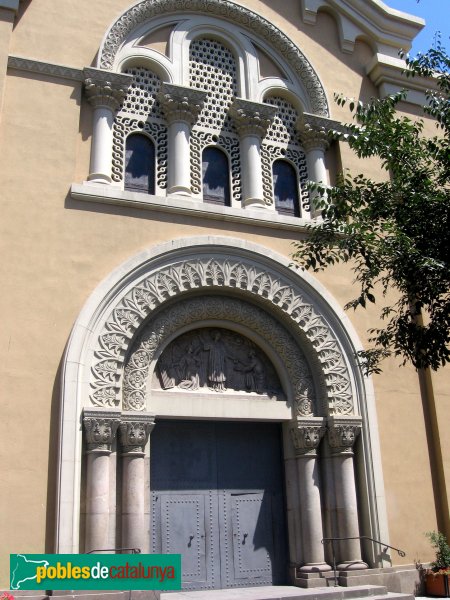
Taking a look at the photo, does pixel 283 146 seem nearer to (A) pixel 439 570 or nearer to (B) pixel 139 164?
(B) pixel 139 164

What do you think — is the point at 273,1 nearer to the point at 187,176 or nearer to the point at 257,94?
the point at 257,94

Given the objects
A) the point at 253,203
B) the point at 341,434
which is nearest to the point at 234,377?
the point at 341,434

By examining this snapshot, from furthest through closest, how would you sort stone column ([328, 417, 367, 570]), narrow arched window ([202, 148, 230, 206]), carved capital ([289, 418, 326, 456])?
narrow arched window ([202, 148, 230, 206]), carved capital ([289, 418, 326, 456]), stone column ([328, 417, 367, 570])

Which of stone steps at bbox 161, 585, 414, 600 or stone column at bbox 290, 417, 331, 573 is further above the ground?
stone column at bbox 290, 417, 331, 573

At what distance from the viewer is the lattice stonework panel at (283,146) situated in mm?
14086

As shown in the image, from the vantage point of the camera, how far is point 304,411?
40.9ft

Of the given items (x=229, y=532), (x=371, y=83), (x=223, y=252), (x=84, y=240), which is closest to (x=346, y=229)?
(x=223, y=252)

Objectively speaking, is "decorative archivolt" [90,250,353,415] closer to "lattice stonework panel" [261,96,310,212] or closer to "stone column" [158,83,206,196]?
"stone column" [158,83,206,196]

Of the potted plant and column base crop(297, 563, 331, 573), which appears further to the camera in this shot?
the potted plant

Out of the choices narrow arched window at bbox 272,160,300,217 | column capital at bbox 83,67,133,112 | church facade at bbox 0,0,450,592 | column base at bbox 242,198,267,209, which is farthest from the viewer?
narrow arched window at bbox 272,160,300,217

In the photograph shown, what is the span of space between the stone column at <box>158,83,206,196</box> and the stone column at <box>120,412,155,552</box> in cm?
453

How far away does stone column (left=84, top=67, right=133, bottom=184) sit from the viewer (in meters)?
12.3

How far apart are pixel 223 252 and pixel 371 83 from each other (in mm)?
6121

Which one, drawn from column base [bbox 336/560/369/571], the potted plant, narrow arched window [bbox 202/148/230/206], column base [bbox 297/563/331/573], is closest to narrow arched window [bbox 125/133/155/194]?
narrow arched window [bbox 202/148/230/206]
